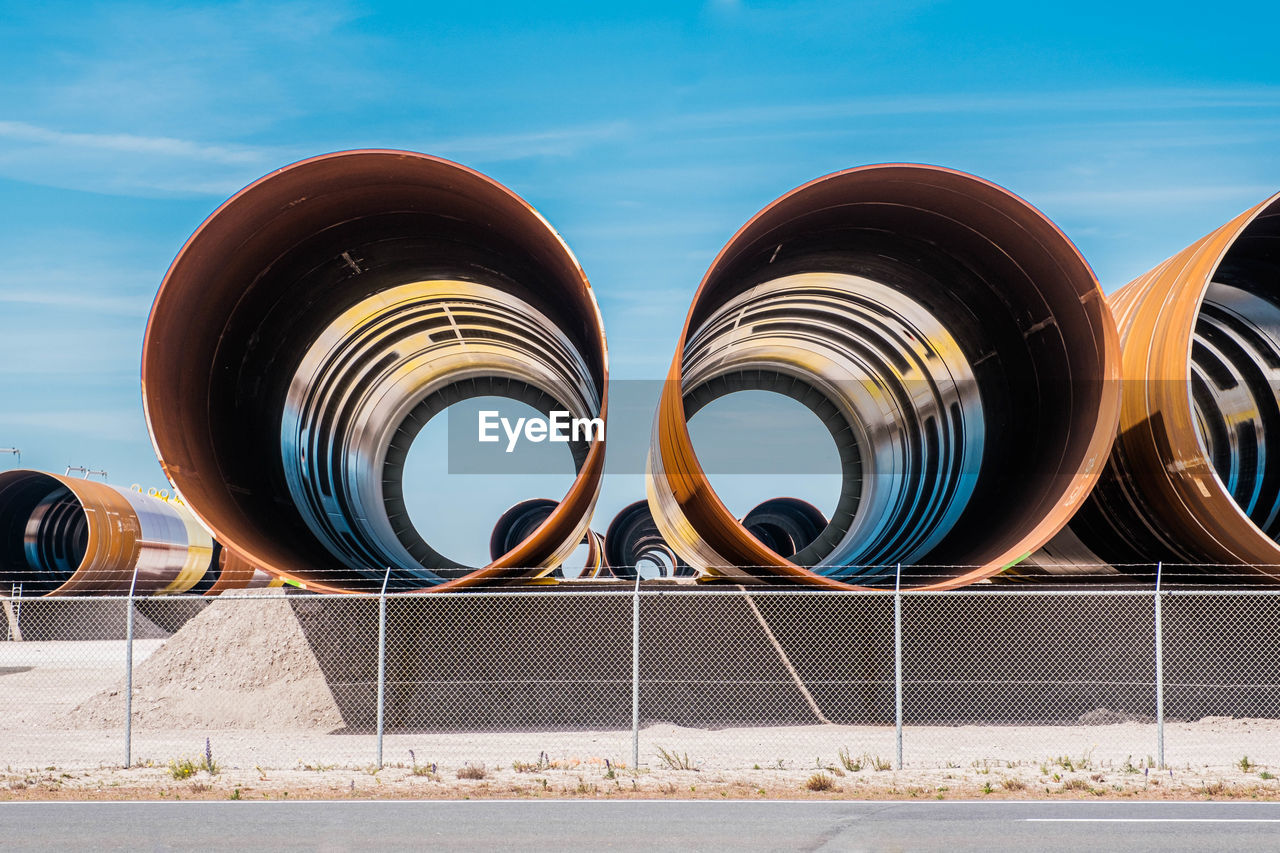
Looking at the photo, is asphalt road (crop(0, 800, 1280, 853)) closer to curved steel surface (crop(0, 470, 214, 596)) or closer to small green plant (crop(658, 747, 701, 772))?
small green plant (crop(658, 747, 701, 772))

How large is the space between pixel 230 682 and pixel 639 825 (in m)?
8.12

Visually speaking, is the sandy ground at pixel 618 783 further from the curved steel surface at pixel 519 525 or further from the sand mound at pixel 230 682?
the curved steel surface at pixel 519 525

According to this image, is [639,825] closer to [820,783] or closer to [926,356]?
[820,783]

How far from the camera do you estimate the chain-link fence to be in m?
12.3

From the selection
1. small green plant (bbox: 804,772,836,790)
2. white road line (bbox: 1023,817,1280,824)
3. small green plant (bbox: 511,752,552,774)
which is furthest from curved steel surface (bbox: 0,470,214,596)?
white road line (bbox: 1023,817,1280,824)

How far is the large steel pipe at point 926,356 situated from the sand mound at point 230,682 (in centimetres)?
500

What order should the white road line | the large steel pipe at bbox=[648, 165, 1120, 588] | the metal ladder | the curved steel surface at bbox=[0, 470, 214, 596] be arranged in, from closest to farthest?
the white road line < the large steel pipe at bbox=[648, 165, 1120, 588] < the metal ladder < the curved steel surface at bbox=[0, 470, 214, 596]

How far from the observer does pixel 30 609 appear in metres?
27.1

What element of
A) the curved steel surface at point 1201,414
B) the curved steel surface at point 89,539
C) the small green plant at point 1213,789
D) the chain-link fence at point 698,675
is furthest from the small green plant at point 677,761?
the curved steel surface at point 89,539

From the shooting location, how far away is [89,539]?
2619 centimetres

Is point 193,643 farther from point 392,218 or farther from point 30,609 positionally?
point 30,609

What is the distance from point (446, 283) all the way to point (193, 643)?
227 inches

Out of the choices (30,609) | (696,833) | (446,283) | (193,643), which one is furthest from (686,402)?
(30,609)

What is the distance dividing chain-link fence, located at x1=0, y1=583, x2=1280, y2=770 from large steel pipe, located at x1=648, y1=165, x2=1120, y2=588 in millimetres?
1061
